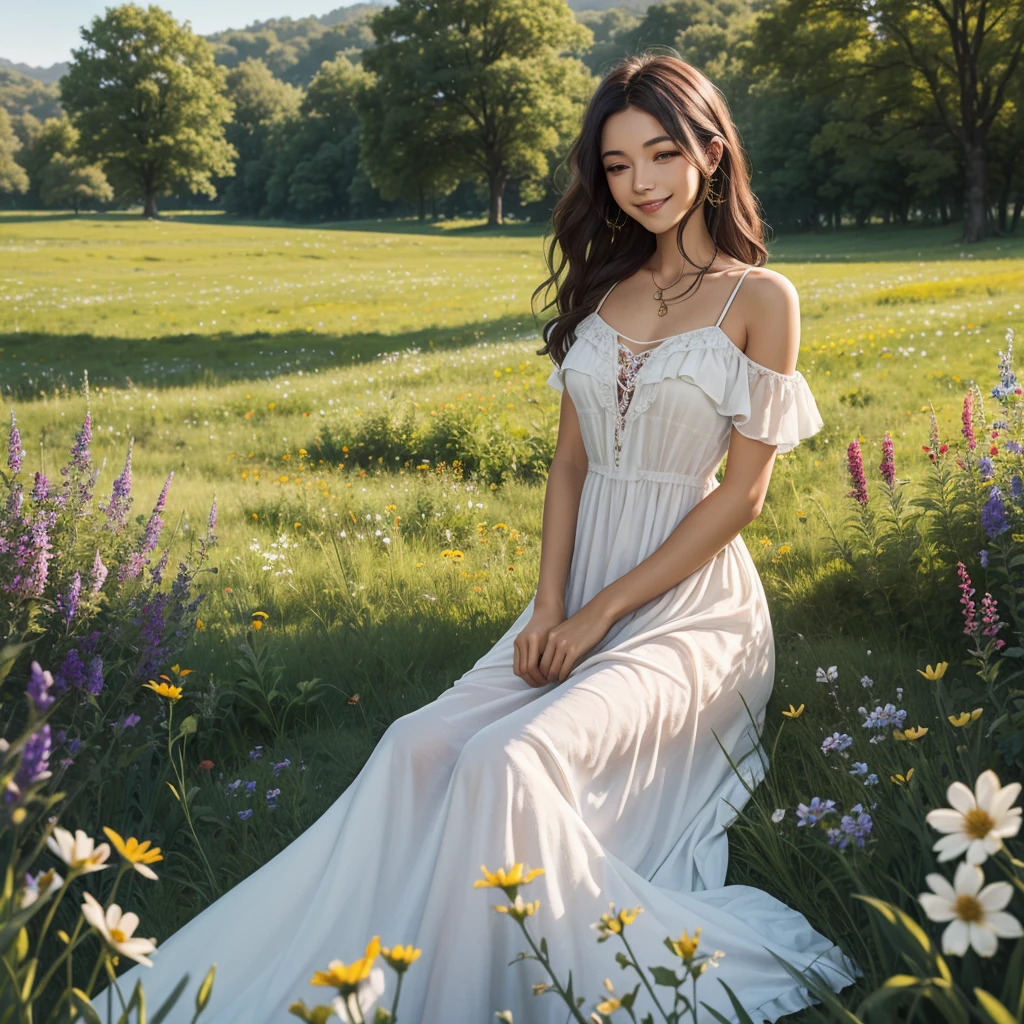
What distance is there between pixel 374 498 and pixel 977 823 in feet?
17.1

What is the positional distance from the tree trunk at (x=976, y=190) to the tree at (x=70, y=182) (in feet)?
214

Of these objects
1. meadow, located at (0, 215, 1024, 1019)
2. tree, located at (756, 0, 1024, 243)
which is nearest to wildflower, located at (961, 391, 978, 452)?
meadow, located at (0, 215, 1024, 1019)

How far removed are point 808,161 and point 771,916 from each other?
1948 inches

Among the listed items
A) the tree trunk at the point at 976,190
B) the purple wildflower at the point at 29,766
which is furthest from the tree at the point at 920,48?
the purple wildflower at the point at 29,766

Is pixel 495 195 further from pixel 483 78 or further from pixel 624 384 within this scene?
pixel 624 384

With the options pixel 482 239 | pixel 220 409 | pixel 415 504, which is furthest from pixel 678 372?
pixel 482 239

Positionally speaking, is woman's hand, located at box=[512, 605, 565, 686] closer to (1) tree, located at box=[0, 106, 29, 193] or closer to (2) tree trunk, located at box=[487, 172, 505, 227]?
(2) tree trunk, located at box=[487, 172, 505, 227]

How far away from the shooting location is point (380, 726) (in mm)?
3648

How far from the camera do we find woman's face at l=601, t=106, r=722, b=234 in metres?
2.80

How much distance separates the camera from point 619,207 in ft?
10.7

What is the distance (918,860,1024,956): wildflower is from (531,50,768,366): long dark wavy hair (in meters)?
2.19

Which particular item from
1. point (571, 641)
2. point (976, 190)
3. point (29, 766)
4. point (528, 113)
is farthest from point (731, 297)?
point (528, 113)

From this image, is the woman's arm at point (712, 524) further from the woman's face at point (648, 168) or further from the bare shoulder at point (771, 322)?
the woman's face at point (648, 168)

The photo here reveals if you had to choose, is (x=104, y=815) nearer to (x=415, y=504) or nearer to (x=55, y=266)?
(x=415, y=504)
